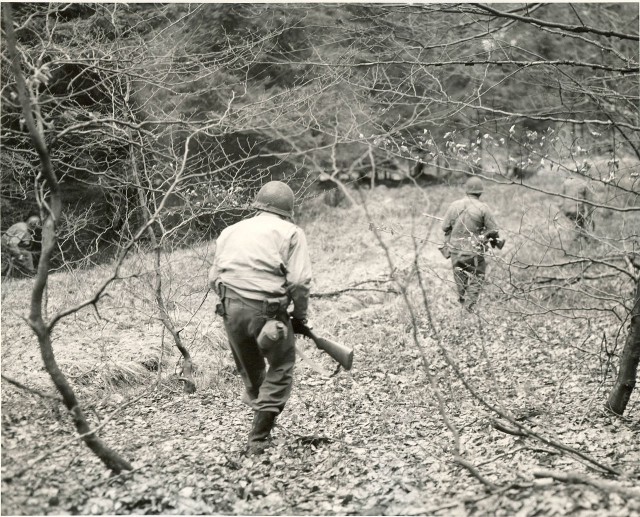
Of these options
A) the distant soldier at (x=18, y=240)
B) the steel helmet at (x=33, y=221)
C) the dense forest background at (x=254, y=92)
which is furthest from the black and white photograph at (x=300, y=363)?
the distant soldier at (x=18, y=240)

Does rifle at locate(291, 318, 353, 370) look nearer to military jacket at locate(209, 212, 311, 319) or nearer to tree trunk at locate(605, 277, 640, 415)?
military jacket at locate(209, 212, 311, 319)

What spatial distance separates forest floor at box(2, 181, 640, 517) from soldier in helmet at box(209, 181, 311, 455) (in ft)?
1.78

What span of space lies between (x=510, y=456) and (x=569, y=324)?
6070mm

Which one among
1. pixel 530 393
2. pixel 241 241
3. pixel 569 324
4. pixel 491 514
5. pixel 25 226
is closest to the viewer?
pixel 491 514

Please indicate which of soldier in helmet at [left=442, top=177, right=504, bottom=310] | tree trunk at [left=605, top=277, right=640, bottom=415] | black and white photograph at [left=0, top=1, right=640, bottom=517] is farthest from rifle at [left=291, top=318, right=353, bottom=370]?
soldier in helmet at [left=442, top=177, right=504, bottom=310]

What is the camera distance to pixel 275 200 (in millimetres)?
5508

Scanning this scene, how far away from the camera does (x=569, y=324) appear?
10.9 metres

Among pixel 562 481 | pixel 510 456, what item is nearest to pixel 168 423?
pixel 510 456

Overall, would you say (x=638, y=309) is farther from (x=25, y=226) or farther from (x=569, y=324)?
(x=25, y=226)

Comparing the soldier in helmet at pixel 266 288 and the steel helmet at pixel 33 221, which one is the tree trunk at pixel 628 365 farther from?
the steel helmet at pixel 33 221

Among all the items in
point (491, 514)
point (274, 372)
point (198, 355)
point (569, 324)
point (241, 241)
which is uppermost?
point (241, 241)

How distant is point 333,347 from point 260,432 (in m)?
0.94

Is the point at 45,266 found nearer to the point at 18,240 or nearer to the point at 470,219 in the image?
the point at 470,219

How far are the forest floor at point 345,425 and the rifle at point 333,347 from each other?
0.59 metres
